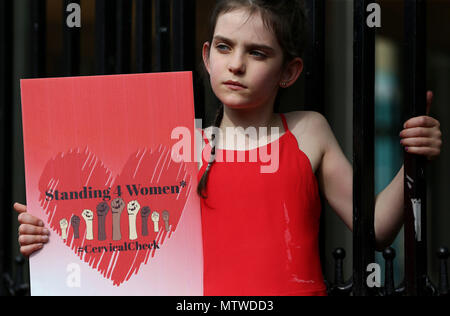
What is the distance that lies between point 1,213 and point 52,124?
1.75ft

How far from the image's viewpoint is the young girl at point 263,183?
113cm

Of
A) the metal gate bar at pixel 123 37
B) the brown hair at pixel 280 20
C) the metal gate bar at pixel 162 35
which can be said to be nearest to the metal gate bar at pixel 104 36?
the metal gate bar at pixel 123 37

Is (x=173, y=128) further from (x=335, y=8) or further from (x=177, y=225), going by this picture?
(x=335, y=8)

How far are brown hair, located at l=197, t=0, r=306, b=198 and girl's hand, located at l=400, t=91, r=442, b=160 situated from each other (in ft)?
0.90

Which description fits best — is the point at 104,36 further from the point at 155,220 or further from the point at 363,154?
the point at 363,154

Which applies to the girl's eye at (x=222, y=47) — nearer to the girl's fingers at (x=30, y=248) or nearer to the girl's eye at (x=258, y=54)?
the girl's eye at (x=258, y=54)

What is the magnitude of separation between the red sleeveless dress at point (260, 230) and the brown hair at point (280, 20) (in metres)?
0.05

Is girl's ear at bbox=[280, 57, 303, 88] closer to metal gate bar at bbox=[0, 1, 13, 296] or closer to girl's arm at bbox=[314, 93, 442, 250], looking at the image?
girl's arm at bbox=[314, 93, 442, 250]

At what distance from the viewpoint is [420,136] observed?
3.48ft

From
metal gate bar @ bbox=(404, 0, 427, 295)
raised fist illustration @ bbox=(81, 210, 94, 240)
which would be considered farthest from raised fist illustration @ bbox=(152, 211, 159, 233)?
metal gate bar @ bbox=(404, 0, 427, 295)

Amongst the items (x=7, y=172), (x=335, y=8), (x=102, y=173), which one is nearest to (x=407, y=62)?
(x=102, y=173)

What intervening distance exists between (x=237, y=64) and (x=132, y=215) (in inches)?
13.9

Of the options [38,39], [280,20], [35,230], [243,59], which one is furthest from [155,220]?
[38,39]

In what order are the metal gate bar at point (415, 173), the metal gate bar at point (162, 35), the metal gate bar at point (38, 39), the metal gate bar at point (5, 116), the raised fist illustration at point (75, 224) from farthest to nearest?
the metal gate bar at point (5, 116)
the metal gate bar at point (38, 39)
the metal gate bar at point (162, 35)
the raised fist illustration at point (75, 224)
the metal gate bar at point (415, 173)
